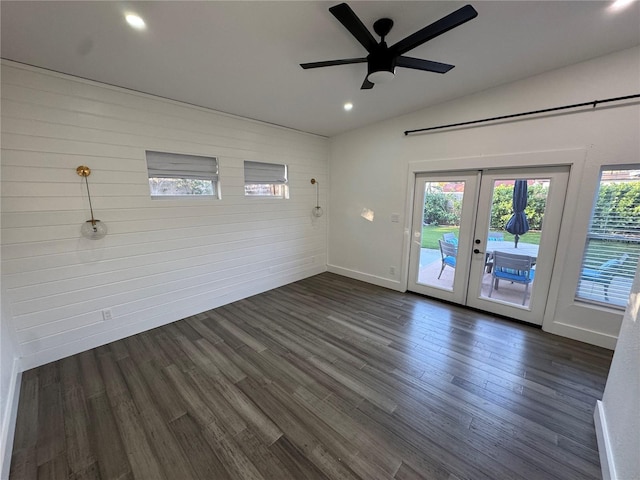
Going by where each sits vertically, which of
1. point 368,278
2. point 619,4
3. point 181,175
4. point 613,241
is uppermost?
point 619,4

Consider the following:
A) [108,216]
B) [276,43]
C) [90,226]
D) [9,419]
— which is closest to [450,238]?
[276,43]

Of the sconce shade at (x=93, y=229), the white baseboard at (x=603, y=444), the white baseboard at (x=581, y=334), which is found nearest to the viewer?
the white baseboard at (x=603, y=444)

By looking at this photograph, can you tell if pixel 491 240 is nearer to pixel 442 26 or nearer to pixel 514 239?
pixel 514 239

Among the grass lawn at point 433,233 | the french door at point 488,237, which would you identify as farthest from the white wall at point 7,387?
the grass lawn at point 433,233

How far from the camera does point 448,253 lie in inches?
151

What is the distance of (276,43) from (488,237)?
3.41m

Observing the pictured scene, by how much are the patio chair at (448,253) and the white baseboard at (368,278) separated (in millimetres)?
743

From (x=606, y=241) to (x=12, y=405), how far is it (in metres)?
5.59

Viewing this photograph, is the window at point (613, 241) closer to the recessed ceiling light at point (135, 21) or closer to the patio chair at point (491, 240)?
the patio chair at point (491, 240)

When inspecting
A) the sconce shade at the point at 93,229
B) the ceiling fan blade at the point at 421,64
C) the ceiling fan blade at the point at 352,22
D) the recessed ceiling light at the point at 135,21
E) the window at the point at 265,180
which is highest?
the recessed ceiling light at the point at 135,21

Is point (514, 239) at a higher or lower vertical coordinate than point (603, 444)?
higher

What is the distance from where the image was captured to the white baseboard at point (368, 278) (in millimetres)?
4357

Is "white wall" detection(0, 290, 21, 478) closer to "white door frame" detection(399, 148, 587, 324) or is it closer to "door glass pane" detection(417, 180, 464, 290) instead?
"door glass pane" detection(417, 180, 464, 290)

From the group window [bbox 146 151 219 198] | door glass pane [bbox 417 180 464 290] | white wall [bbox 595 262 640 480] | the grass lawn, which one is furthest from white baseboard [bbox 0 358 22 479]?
the grass lawn
